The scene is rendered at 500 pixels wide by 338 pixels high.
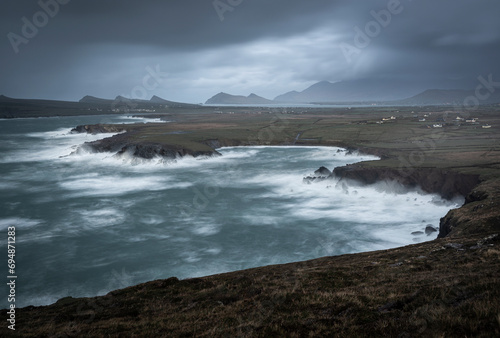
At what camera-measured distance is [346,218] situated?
41375 millimetres

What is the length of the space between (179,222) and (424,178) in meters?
32.0

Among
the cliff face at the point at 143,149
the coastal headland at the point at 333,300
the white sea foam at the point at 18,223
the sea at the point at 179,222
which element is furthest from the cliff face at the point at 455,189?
the white sea foam at the point at 18,223

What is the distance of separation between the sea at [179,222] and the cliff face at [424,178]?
1.48 metres

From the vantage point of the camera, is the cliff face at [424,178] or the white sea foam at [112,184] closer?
the cliff face at [424,178]

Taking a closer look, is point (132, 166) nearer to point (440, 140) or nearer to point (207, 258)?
point (207, 258)

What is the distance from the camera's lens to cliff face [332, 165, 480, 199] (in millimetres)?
43594

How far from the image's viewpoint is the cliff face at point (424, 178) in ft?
143

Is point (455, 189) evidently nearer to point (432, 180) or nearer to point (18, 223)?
point (432, 180)

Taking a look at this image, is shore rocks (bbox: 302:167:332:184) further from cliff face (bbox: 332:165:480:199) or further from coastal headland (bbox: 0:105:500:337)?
coastal headland (bbox: 0:105:500:337)

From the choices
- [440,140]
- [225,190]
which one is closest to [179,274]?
[225,190]

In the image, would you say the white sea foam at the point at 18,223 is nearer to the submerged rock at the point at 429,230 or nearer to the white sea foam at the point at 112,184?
the white sea foam at the point at 112,184

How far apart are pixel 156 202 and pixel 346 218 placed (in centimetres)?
2545

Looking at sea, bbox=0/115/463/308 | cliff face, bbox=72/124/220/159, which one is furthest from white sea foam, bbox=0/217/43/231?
cliff face, bbox=72/124/220/159

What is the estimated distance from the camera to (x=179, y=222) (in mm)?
41594
